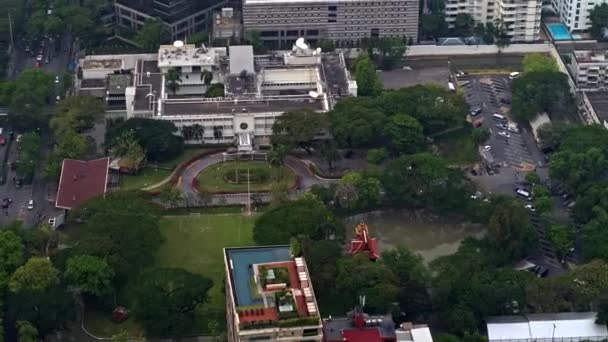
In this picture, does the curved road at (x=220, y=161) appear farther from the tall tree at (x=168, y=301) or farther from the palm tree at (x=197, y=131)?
the tall tree at (x=168, y=301)

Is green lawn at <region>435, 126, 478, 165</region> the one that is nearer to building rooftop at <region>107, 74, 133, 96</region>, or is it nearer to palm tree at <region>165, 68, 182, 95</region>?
palm tree at <region>165, 68, 182, 95</region>

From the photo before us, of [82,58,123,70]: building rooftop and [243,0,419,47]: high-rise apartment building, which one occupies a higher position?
[243,0,419,47]: high-rise apartment building

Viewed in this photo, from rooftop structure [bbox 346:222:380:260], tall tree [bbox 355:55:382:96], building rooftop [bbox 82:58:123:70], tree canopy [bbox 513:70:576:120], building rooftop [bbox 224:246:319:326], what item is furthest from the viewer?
building rooftop [bbox 82:58:123:70]

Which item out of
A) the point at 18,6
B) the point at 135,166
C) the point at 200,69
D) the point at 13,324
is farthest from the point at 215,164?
the point at 18,6

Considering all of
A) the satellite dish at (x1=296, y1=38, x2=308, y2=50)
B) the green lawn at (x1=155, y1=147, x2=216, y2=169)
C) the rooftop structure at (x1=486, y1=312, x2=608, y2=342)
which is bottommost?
the rooftop structure at (x1=486, y1=312, x2=608, y2=342)

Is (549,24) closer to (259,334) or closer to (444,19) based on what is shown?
(444,19)

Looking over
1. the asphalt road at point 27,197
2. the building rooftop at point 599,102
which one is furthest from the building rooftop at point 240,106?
the building rooftop at point 599,102

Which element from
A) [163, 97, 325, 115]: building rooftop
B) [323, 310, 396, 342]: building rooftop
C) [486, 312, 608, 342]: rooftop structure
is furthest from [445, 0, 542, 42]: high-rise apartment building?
[323, 310, 396, 342]: building rooftop
